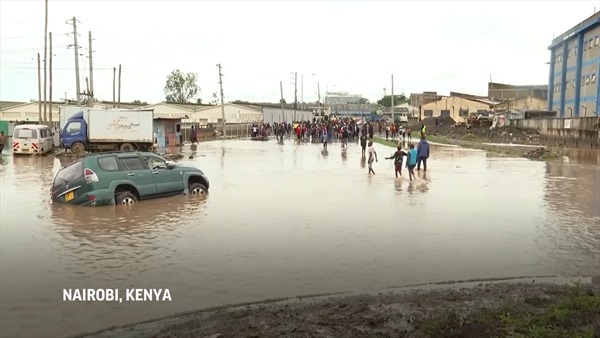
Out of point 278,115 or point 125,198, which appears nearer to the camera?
point 125,198

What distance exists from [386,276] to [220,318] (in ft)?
9.03

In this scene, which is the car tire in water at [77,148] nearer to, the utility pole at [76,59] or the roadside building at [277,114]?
the utility pole at [76,59]

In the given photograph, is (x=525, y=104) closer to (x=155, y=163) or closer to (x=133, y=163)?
(x=155, y=163)

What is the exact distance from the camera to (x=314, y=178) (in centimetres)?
1978

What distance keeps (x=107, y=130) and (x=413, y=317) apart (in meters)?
29.3

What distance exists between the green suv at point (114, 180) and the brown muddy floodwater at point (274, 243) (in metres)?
0.38

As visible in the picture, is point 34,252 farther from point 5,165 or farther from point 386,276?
point 5,165

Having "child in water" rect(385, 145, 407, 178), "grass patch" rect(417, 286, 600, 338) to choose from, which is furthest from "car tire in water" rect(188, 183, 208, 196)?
"grass patch" rect(417, 286, 600, 338)

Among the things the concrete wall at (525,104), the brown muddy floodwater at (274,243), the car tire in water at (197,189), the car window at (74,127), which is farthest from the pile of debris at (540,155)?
the concrete wall at (525,104)

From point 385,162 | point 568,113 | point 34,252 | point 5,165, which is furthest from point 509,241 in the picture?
point 568,113

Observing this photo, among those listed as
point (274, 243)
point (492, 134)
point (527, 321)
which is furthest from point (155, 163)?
point (492, 134)

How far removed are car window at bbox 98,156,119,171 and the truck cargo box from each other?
1988cm

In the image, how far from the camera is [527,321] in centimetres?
506

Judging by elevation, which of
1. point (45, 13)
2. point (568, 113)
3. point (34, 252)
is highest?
point (45, 13)
